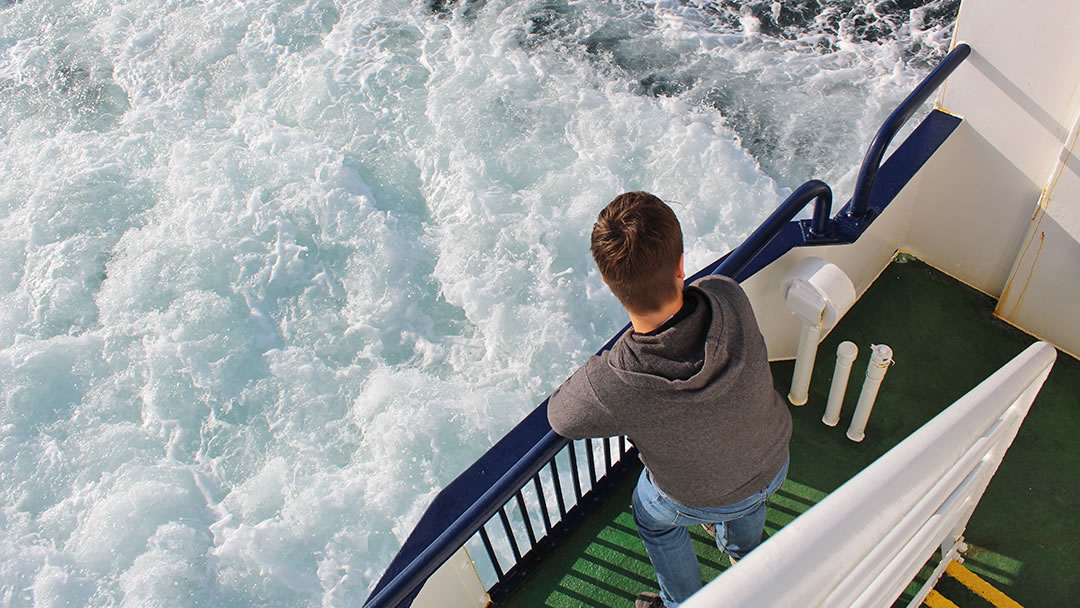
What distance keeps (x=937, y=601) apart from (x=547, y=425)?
1.61 meters

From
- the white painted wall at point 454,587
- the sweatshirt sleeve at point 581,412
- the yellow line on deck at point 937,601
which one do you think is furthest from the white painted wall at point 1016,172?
the white painted wall at point 454,587

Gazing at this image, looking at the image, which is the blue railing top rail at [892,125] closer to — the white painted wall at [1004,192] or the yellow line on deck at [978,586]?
the white painted wall at [1004,192]

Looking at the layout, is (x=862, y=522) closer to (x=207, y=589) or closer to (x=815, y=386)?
(x=815, y=386)

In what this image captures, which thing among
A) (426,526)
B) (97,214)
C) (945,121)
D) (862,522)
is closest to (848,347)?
(945,121)

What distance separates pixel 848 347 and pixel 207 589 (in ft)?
14.1

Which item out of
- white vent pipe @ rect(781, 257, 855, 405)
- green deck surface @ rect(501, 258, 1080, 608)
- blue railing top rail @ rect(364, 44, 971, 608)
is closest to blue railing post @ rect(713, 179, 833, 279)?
blue railing top rail @ rect(364, 44, 971, 608)

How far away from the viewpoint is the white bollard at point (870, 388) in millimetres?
3092

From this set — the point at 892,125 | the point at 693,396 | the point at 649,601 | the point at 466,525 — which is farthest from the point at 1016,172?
the point at 466,525

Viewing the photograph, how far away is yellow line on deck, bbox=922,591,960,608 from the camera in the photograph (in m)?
3.10

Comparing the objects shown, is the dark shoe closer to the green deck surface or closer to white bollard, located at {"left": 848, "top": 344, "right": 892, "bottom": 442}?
the green deck surface

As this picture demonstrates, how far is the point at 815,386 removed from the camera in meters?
3.88

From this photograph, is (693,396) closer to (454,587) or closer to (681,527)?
(681,527)

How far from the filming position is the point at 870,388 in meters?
3.29

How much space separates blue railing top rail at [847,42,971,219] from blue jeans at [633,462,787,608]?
1.44 metres
